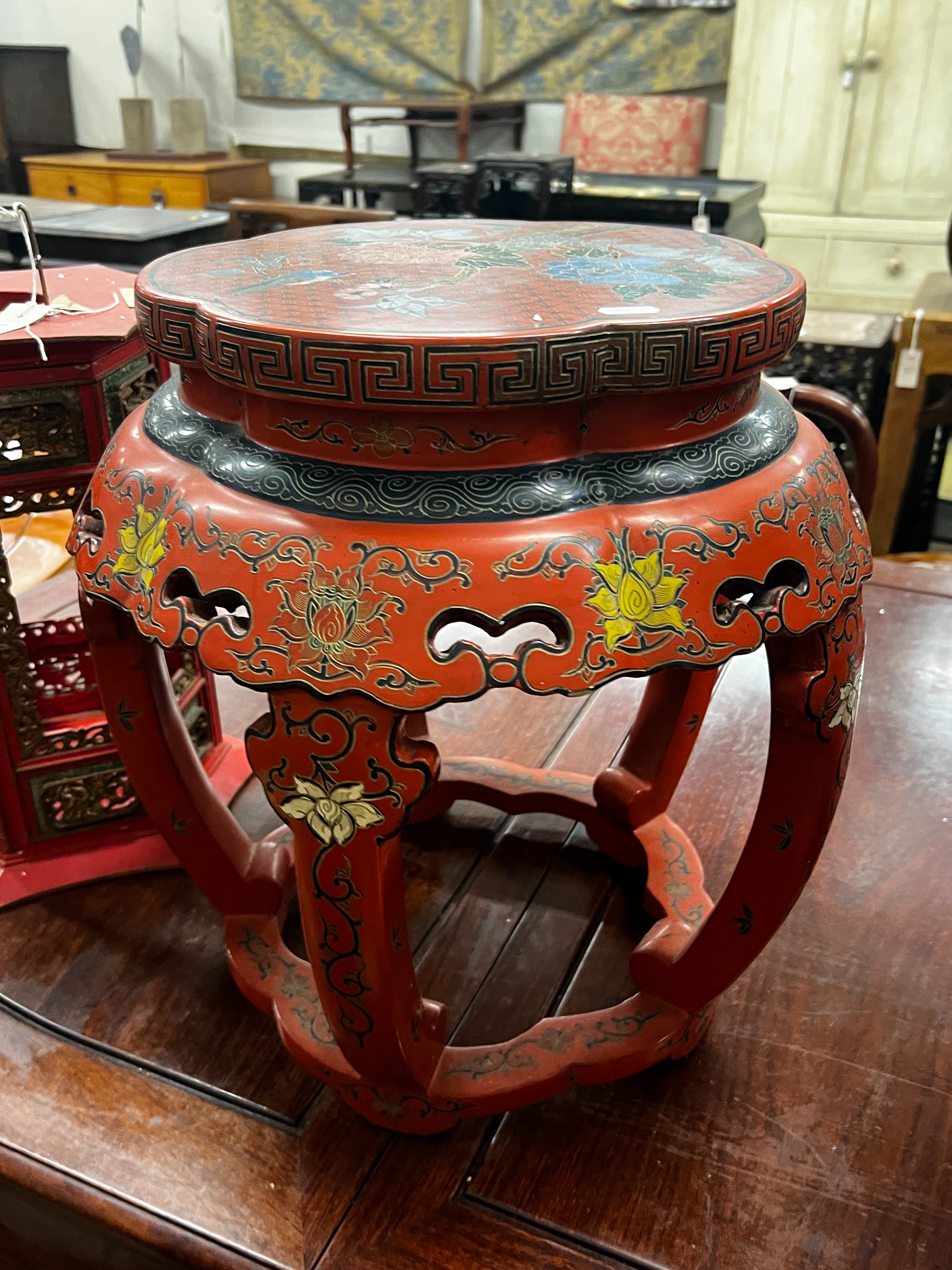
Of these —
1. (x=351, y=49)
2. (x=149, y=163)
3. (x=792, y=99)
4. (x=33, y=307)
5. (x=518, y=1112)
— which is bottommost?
(x=518, y=1112)

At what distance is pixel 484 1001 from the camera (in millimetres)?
870

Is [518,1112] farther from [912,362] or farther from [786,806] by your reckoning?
[912,362]

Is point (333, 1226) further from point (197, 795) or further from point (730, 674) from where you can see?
point (730, 674)

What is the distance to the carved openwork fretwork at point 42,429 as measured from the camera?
857mm

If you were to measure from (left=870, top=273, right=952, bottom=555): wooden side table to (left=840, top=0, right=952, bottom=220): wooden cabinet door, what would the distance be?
3.37ft

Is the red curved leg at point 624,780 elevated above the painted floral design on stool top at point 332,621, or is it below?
below

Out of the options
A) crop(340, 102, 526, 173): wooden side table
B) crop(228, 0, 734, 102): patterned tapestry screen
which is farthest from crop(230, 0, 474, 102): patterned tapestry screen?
crop(340, 102, 526, 173): wooden side table

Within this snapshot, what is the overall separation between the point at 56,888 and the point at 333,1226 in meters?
0.45

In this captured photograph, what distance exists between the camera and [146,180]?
391 cm

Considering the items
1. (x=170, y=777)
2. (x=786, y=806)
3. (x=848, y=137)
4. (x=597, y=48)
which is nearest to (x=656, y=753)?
(x=786, y=806)

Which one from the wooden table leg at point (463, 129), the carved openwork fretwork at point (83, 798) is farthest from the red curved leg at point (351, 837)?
the wooden table leg at point (463, 129)

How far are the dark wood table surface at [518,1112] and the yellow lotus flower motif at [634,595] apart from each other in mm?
427

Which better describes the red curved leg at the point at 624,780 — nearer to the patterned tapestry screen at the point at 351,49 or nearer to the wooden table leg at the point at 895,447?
the wooden table leg at the point at 895,447

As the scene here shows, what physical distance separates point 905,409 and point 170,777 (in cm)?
173
